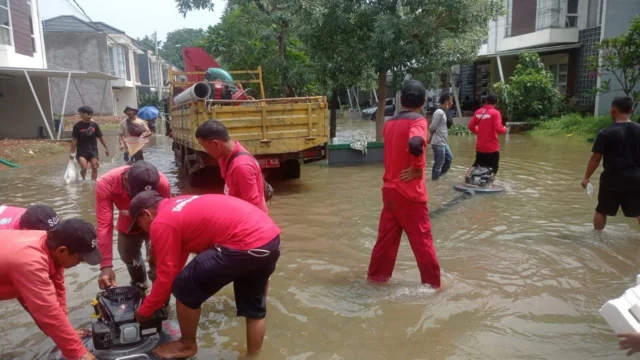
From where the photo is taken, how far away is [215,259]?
9.18 feet

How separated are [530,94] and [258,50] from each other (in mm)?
11516

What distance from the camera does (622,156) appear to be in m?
5.20

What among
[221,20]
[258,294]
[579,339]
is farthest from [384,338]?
[221,20]

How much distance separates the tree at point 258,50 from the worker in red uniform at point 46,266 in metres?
11.1

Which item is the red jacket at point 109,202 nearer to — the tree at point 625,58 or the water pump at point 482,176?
the water pump at point 482,176

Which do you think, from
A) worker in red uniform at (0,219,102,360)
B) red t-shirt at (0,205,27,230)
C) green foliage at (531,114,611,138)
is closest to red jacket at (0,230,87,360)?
worker in red uniform at (0,219,102,360)

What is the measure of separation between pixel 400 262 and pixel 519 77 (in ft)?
56.8

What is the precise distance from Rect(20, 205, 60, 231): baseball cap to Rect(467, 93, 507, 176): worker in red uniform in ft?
22.0

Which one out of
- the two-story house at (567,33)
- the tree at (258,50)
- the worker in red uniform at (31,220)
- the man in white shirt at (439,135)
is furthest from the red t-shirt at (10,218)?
the two-story house at (567,33)

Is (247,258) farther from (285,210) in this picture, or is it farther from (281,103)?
(281,103)

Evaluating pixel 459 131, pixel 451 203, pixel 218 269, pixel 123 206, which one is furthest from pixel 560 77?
pixel 218 269

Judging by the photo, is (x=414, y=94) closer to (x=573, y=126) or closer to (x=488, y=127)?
(x=488, y=127)

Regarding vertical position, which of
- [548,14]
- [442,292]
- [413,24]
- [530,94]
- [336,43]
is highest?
[548,14]

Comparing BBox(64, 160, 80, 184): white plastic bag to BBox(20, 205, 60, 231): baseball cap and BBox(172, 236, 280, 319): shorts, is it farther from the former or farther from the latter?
BBox(172, 236, 280, 319): shorts
